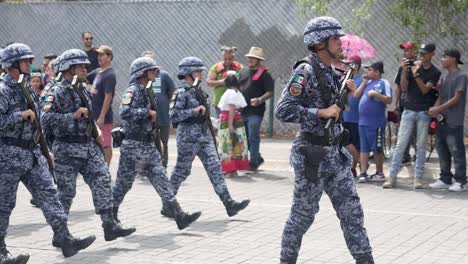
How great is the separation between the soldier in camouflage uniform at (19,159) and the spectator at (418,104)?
18.2 ft

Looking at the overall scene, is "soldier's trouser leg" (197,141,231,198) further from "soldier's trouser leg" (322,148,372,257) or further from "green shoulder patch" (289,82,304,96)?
"green shoulder patch" (289,82,304,96)

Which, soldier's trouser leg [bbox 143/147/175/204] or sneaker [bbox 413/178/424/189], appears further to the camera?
sneaker [bbox 413/178/424/189]

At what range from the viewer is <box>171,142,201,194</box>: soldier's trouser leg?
405 inches

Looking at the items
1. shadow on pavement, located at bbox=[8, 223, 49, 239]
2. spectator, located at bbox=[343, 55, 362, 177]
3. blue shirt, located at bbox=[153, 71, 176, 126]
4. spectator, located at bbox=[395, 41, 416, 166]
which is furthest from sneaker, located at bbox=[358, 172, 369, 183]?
shadow on pavement, located at bbox=[8, 223, 49, 239]

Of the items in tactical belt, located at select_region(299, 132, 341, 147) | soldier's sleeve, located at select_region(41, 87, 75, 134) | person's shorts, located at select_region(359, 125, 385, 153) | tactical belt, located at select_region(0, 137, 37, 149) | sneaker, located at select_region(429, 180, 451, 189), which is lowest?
sneaker, located at select_region(429, 180, 451, 189)

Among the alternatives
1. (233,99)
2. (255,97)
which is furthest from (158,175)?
(255,97)

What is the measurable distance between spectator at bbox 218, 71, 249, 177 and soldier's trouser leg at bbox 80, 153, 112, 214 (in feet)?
15.4

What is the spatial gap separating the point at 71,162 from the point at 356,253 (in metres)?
3.04

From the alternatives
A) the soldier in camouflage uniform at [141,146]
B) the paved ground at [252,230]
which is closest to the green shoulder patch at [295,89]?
the paved ground at [252,230]

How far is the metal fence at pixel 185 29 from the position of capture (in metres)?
16.6

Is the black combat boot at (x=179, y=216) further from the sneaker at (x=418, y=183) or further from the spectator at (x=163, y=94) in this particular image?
the spectator at (x=163, y=94)

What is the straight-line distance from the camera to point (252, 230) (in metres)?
9.50

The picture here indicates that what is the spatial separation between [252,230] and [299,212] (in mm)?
2545

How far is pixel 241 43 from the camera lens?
17.9 metres
